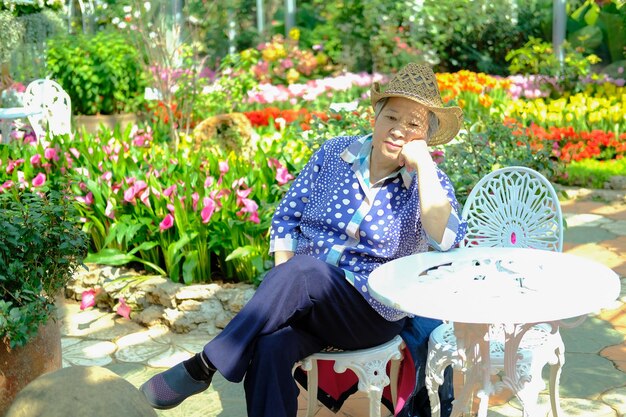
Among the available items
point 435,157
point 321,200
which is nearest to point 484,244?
point 321,200

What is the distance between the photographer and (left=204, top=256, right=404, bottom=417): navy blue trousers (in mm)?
2652

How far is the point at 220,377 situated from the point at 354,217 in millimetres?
1163

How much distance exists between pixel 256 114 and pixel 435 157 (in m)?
3.58

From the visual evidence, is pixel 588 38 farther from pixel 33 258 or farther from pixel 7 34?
pixel 33 258

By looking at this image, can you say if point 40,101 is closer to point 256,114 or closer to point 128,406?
point 256,114

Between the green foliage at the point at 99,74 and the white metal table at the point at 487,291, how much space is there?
7305 millimetres

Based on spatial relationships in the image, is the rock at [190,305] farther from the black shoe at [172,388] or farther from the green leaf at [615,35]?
the green leaf at [615,35]

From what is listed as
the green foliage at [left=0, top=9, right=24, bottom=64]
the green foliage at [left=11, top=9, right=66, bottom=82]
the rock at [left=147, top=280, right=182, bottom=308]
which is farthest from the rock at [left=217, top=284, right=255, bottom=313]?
the green foliage at [left=11, top=9, right=66, bottom=82]

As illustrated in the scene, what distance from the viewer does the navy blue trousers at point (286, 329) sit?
8.70ft

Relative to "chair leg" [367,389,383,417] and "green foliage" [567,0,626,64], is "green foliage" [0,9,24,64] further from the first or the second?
"green foliage" [567,0,626,64]

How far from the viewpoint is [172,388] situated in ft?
9.13

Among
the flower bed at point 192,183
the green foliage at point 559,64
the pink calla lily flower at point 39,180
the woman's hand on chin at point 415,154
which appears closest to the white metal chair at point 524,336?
the woman's hand on chin at point 415,154

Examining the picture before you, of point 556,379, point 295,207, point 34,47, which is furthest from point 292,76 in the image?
point 556,379

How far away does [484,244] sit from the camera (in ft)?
11.0
